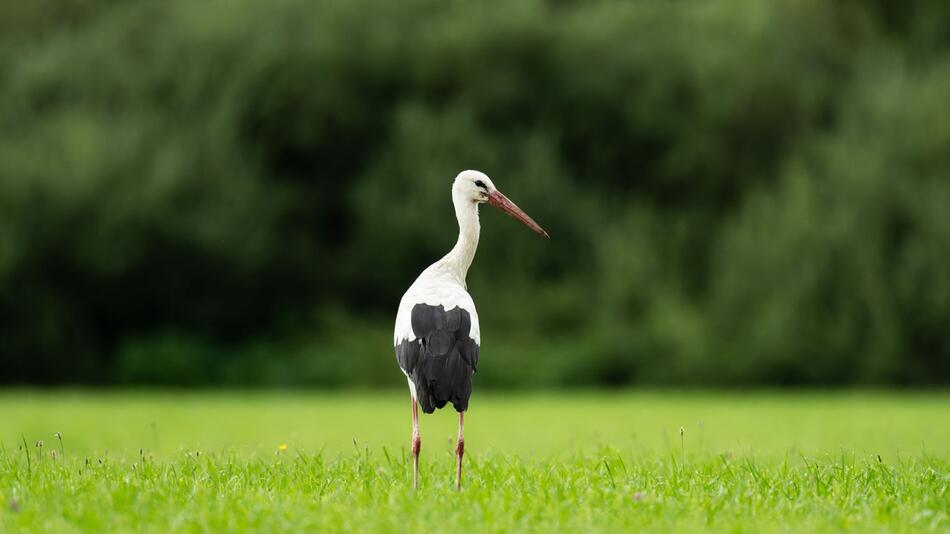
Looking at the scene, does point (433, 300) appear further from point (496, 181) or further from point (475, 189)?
point (496, 181)

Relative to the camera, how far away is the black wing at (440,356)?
6973mm

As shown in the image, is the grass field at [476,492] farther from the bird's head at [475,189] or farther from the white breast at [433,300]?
the bird's head at [475,189]

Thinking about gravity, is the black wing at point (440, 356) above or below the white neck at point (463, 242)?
below

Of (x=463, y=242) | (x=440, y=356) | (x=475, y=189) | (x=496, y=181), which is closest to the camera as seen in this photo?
(x=440, y=356)

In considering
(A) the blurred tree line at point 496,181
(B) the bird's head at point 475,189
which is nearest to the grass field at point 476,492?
(B) the bird's head at point 475,189

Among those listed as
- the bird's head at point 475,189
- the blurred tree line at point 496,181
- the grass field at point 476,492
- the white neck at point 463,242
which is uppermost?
the blurred tree line at point 496,181

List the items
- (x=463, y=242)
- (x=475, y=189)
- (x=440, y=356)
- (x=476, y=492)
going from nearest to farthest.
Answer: (x=476, y=492)
(x=440, y=356)
(x=463, y=242)
(x=475, y=189)

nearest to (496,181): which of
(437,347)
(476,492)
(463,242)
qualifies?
(463,242)

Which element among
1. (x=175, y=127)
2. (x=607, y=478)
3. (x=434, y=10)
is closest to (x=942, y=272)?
(x=434, y=10)

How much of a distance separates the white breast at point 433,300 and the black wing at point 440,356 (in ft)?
0.13

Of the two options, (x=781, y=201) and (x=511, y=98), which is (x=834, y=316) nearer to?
(x=781, y=201)

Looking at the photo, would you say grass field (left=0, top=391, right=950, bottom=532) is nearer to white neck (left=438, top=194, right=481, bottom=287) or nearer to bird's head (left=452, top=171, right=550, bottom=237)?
white neck (left=438, top=194, right=481, bottom=287)

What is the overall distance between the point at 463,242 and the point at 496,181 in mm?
22420

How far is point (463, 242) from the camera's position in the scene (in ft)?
26.5
